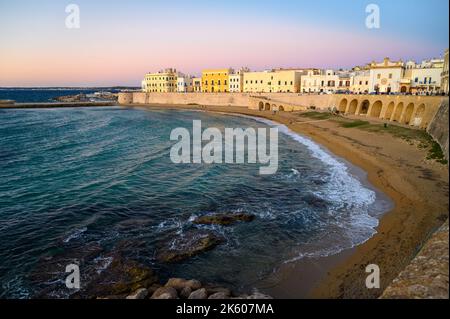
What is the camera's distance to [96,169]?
27.5 meters

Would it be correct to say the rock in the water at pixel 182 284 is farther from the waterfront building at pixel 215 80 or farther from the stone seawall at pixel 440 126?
the waterfront building at pixel 215 80

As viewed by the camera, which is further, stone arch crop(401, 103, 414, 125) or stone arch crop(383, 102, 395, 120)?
stone arch crop(383, 102, 395, 120)

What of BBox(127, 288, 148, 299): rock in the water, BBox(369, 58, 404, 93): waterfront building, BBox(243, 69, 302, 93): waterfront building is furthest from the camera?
Result: BBox(243, 69, 302, 93): waterfront building

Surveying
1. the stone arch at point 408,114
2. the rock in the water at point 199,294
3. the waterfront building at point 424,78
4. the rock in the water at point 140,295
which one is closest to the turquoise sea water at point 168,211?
the rock in the water at point 199,294

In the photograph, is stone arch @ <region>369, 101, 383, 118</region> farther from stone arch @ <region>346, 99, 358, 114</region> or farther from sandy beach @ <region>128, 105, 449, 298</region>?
sandy beach @ <region>128, 105, 449, 298</region>

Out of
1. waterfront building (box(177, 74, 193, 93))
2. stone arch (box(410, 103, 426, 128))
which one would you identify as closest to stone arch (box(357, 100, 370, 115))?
stone arch (box(410, 103, 426, 128))

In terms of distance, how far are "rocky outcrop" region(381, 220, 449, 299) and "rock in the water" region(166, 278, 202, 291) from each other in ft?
17.4

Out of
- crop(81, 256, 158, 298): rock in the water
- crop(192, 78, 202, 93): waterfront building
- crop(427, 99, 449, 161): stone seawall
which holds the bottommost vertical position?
crop(81, 256, 158, 298): rock in the water

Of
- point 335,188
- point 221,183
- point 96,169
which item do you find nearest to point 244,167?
point 221,183

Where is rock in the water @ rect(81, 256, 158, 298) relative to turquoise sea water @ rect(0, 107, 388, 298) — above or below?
below

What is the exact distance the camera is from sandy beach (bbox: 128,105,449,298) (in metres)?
10.8

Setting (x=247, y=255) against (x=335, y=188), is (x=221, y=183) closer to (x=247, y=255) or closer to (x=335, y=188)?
(x=335, y=188)
